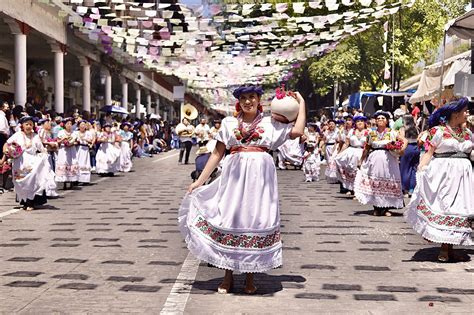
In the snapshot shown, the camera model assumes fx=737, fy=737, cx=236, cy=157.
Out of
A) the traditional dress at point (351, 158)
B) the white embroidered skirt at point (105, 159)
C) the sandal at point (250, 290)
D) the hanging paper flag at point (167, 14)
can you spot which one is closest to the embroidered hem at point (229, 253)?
the sandal at point (250, 290)

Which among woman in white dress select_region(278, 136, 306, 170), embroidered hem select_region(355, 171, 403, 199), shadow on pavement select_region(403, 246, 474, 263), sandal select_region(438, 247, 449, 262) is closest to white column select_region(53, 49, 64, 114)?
woman in white dress select_region(278, 136, 306, 170)

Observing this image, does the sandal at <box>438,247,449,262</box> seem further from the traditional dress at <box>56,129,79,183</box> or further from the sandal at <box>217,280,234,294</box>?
the traditional dress at <box>56,129,79,183</box>

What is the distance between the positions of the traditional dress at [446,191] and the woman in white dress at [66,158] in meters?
10.9

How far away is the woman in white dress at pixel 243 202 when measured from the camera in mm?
6348

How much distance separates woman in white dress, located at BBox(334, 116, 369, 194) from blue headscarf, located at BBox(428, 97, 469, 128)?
231 inches

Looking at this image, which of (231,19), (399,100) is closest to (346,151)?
(231,19)

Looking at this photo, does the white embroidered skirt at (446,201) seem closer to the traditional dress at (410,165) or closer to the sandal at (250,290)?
the sandal at (250,290)

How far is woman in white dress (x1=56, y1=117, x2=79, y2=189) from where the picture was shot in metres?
17.4

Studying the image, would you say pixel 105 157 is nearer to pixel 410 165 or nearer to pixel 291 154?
pixel 291 154

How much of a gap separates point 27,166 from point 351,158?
654 cm

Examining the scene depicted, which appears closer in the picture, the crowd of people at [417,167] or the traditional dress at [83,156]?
the crowd of people at [417,167]

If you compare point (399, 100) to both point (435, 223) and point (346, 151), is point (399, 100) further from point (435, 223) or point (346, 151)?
point (435, 223)

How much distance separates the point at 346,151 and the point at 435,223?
25.0ft

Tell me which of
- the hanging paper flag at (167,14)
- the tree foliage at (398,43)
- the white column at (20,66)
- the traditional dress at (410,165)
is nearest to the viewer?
the traditional dress at (410,165)
